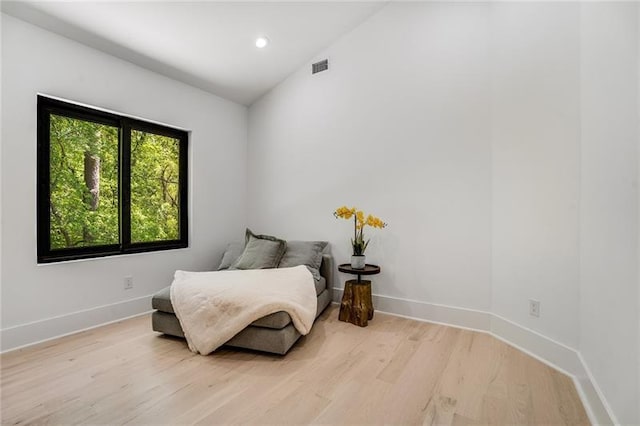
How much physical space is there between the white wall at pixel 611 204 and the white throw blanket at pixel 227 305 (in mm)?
1835

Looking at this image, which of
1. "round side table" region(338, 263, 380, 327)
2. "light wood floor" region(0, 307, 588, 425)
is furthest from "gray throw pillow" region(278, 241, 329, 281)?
"light wood floor" region(0, 307, 588, 425)

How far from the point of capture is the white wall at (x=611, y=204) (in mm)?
1380

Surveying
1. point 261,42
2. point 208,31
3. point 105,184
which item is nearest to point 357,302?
point 105,184

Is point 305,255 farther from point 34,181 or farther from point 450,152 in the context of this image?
point 34,181

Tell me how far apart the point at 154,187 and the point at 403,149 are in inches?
110

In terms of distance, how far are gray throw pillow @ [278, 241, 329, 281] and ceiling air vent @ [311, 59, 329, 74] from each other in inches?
82.9

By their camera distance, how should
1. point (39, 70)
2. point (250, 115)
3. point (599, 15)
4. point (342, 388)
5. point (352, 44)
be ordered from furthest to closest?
point (250, 115) < point (352, 44) < point (39, 70) < point (342, 388) < point (599, 15)

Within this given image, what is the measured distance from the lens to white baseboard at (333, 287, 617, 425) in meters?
1.70

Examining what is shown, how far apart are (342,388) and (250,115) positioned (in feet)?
12.5

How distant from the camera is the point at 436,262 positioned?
10.2 ft

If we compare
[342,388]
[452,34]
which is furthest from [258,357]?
[452,34]

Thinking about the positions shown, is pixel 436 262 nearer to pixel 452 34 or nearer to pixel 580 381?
pixel 580 381

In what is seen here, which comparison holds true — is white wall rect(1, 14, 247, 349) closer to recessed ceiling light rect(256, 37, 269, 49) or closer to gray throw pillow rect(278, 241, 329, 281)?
recessed ceiling light rect(256, 37, 269, 49)

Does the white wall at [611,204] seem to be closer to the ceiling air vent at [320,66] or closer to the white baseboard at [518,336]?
the white baseboard at [518,336]
